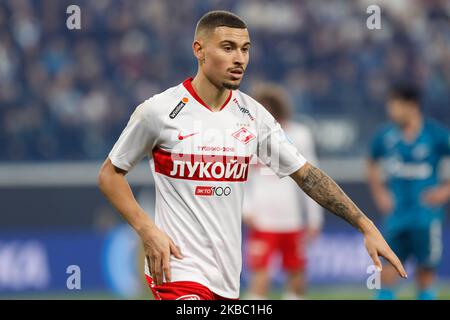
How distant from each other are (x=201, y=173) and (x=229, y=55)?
686 mm

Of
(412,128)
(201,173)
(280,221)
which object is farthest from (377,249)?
(280,221)

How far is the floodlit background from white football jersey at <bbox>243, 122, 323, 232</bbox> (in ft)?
11.5

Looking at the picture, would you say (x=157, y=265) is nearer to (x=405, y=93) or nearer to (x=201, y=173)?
(x=201, y=173)

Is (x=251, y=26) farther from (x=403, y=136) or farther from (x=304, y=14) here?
(x=403, y=136)

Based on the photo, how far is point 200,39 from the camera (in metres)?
5.77

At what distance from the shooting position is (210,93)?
5.77 metres

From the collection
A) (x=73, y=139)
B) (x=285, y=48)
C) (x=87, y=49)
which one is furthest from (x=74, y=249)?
(x=285, y=48)

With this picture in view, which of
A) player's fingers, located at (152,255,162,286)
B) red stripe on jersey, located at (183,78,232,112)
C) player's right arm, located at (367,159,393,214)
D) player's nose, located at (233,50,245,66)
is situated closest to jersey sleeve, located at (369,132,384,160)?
player's right arm, located at (367,159,393,214)

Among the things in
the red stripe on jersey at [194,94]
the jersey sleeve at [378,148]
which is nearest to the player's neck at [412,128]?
the jersey sleeve at [378,148]

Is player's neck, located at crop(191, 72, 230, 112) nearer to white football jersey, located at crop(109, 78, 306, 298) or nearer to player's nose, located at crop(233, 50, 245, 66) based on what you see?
white football jersey, located at crop(109, 78, 306, 298)

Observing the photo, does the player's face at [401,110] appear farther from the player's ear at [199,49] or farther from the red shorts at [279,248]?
the player's ear at [199,49]

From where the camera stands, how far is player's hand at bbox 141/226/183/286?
5.48m

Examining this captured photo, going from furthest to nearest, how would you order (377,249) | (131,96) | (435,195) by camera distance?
(131,96)
(435,195)
(377,249)
